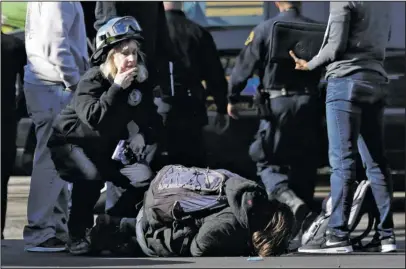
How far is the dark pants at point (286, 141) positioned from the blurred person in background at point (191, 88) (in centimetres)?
29

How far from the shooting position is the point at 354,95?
33.0ft

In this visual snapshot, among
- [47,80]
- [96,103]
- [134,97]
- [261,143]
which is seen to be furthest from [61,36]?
[261,143]

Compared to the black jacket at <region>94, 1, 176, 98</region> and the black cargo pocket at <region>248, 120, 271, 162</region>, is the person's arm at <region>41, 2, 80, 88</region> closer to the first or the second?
the black jacket at <region>94, 1, 176, 98</region>

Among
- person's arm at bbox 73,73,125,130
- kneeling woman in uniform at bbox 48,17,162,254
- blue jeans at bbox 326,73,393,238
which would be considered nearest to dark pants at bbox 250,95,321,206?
blue jeans at bbox 326,73,393,238

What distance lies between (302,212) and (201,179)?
0.78m

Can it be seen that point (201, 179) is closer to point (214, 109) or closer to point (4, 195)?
point (214, 109)

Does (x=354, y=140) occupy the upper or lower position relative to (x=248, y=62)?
lower

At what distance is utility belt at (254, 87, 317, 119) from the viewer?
10.2 metres

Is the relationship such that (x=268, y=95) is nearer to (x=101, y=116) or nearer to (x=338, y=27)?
(x=338, y=27)

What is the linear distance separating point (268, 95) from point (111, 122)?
100 centimetres

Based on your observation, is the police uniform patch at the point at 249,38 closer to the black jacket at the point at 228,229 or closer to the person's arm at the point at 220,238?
the black jacket at the point at 228,229

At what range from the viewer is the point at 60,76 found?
10.0 meters

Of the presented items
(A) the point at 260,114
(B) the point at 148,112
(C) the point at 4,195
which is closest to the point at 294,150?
(A) the point at 260,114

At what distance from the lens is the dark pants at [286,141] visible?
10.2 m
